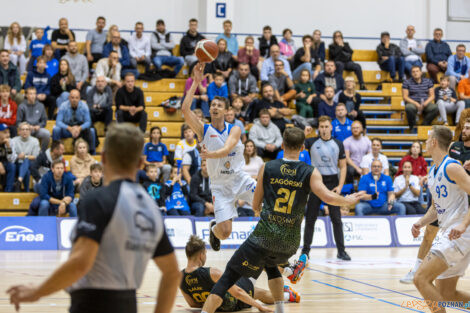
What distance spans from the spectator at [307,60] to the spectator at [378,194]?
4666 mm

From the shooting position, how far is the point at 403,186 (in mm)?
15000

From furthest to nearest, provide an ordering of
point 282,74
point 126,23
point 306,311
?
point 126,23, point 282,74, point 306,311

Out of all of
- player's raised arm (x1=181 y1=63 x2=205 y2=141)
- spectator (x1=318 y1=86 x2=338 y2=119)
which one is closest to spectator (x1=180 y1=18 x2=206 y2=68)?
spectator (x1=318 y1=86 x2=338 y2=119)

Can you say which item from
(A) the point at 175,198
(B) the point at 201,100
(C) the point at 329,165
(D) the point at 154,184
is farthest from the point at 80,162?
(C) the point at 329,165

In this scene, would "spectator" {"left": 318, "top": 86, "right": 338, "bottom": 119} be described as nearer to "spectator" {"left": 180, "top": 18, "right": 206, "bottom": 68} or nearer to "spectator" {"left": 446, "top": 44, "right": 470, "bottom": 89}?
"spectator" {"left": 180, "top": 18, "right": 206, "bottom": 68}

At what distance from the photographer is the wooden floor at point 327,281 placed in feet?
22.8

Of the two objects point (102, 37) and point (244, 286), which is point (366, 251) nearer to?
point (244, 286)

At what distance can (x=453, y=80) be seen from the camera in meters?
18.6

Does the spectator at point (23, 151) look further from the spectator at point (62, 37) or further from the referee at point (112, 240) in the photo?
the referee at point (112, 240)

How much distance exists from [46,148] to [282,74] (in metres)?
6.33

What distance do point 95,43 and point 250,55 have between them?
413 cm

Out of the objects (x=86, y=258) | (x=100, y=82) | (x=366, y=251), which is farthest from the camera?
(x=100, y=82)

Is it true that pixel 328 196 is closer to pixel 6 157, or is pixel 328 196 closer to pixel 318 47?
pixel 6 157

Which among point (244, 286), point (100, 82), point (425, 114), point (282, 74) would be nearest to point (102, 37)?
point (100, 82)
